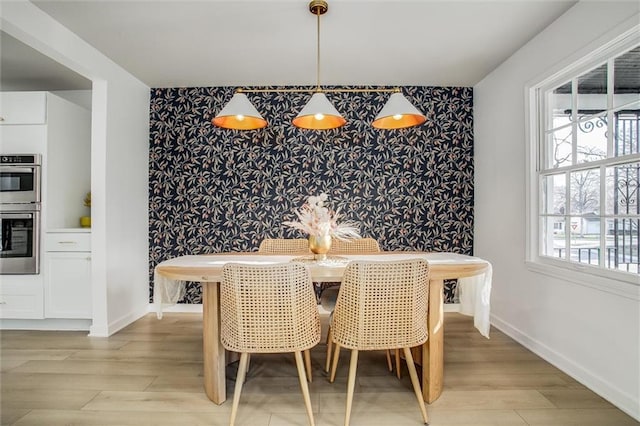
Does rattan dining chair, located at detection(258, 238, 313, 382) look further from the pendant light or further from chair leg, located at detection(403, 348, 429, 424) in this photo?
chair leg, located at detection(403, 348, 429, 424)

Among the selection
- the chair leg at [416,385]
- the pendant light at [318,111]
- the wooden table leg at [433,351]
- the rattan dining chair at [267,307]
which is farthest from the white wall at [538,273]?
the rattan dining chair at [267,307]

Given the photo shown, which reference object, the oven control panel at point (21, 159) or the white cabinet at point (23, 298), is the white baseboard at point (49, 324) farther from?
the oven control panel at point (21, 159)

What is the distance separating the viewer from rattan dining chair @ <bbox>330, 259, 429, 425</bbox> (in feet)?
5.71

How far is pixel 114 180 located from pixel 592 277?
3.96m

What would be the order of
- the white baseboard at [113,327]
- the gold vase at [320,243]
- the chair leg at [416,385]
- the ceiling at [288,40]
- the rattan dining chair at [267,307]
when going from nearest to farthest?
the rattan dining chair at [267,307] < the chair leg at [416,385] < the gold vase at [320,243] < the ceiling at [288,40] < the white baseboard at [113,327]

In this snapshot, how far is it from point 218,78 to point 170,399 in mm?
3005

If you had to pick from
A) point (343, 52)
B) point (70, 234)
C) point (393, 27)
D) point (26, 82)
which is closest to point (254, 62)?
point (343, 52)

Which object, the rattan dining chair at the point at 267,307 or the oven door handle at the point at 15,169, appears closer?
the rattan dining chair at the point at 267,307

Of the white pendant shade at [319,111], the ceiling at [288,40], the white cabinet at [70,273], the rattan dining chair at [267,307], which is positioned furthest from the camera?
the white cabinet at [70,273]

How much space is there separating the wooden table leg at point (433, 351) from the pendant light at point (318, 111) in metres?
1.22

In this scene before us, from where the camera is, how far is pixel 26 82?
12.3ft

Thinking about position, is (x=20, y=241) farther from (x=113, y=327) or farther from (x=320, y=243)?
(x=320, y=243)

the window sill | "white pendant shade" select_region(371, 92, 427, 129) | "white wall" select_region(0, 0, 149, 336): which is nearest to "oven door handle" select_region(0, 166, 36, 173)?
"white wall" select_region(0, 0, 149, 336)

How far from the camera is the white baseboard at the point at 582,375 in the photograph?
190 centimetres
